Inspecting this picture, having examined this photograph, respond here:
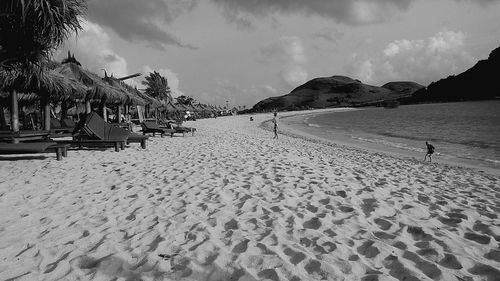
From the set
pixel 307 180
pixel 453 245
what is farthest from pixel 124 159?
pixel 453 245

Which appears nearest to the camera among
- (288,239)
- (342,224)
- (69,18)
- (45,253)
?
(45,253)

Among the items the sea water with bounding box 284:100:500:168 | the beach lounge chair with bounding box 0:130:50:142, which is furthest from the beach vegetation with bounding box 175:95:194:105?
the beach lounge chair with bounding box 0:130:50:142

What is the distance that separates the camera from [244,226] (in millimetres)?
3512

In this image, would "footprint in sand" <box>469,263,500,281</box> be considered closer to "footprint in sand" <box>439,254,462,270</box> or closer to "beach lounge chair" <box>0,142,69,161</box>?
"footprint in sand" <box>439,254,462,270</box>

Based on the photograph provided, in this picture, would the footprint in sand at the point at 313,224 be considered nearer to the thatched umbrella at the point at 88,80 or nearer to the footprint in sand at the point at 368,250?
the footprint in sand at the point at 368,250

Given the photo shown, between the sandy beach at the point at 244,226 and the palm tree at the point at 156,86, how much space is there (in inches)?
1555

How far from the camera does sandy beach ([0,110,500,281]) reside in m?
2.61

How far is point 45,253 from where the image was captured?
9.51 ft

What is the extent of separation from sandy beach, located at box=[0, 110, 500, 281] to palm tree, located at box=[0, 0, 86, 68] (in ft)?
9.79

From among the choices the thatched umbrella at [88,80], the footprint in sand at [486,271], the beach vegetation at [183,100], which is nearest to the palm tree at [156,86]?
the beach vegetation at [183,100]

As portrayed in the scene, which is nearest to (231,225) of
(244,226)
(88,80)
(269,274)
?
(244,226)

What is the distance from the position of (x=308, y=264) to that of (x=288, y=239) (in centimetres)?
53

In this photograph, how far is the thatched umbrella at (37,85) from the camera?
991cm

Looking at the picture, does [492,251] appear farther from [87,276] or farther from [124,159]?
[124,159]
